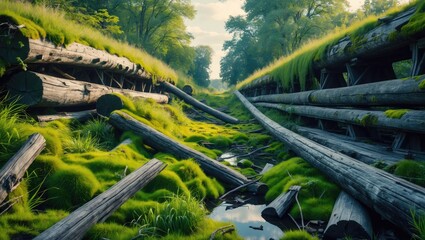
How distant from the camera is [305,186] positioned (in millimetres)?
4336

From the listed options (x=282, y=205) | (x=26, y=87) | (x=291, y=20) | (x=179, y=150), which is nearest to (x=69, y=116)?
(x=26, y=87)

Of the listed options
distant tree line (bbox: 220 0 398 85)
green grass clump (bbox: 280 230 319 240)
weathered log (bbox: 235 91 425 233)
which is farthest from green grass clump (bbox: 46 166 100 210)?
distant tree line (bbox: 220 0 398 85)

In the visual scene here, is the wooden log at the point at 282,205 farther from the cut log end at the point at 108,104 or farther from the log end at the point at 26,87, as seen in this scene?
the cut log end at the point at 108,104

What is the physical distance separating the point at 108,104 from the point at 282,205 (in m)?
5.15

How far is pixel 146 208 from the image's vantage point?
3.60 m

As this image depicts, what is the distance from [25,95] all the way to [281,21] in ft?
120

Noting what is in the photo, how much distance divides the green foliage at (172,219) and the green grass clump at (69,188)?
859 millimetres

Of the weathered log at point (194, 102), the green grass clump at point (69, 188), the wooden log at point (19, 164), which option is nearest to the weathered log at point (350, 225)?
the green grass clump at point (69, 188)

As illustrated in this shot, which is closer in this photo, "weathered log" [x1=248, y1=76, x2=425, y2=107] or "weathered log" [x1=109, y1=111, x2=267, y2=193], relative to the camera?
"weathered log" [x1=248, y1=76, x2=425, y2=107]

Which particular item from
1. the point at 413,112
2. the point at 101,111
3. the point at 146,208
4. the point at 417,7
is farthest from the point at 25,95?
the point at 417,7

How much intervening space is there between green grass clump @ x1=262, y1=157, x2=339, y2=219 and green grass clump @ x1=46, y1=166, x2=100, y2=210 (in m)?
2.61

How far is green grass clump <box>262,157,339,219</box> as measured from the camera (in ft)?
12.5

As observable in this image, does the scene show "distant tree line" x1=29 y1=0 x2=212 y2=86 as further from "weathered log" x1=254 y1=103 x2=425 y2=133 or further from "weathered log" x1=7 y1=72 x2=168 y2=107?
"weathered log" x1=254 y1=103 x2=425 y2=133

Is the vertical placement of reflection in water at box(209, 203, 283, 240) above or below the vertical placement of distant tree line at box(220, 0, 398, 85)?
below
